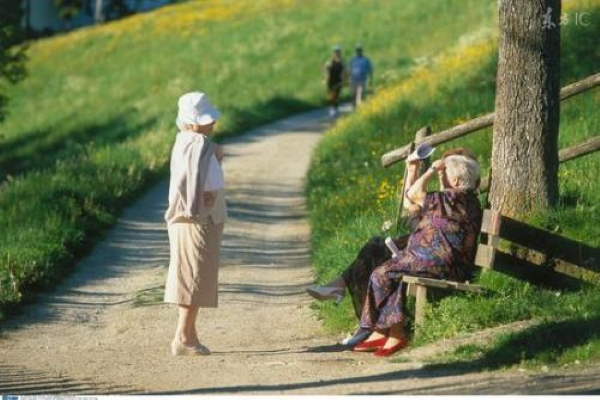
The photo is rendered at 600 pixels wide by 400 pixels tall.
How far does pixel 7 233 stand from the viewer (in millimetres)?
13430

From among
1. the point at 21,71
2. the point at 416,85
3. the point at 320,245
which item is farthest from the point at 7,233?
the point at 21,71

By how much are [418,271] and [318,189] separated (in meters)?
7.53

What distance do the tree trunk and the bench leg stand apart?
1.22 meters

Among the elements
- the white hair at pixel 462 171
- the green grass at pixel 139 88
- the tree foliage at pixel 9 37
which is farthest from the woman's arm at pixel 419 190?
the tree foliage at pixel 9 37

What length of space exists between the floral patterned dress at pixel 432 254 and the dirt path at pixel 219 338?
312mm

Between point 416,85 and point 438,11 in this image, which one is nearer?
point 416,85

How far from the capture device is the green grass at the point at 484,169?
8.24 meters

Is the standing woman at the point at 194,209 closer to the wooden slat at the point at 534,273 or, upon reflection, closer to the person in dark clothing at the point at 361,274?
the person in dark clothing at the point at 361,274

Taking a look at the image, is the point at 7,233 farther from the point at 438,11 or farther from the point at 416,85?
the point at 438,11

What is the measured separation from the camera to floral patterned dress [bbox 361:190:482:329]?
8797mm

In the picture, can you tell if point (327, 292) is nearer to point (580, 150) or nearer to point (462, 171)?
point (462, 171)

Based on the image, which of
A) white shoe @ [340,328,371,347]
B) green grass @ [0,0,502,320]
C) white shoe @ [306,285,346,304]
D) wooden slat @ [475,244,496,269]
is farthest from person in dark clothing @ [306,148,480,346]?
green grass @ [0,0,502,320]

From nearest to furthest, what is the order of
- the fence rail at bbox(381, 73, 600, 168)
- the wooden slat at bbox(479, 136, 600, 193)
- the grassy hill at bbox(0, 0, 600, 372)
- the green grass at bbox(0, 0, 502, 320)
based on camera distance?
1. the wooden slat at bbox(479, 136, 600, 193)
2. the fence rail at bbox(381, 73, 600, 168)
3. the grassy hill at bbox(0, 0, 600, 372)
4. the green grass at bbox(0, 0, 502, 320)

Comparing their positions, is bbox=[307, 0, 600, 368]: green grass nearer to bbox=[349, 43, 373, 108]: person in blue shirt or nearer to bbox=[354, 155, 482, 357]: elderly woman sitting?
bbox=[354, 155, 482, 357]: elderly woman sitting
